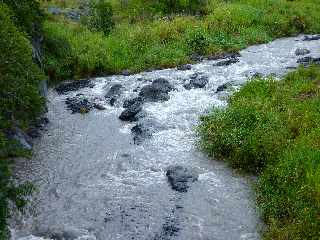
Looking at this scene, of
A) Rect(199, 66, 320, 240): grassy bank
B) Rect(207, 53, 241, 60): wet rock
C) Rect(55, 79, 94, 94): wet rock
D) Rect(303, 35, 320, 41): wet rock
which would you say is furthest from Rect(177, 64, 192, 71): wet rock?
Rect(303, 35, 320, 41): wet rock

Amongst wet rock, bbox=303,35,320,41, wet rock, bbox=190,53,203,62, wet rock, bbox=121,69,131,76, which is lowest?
wet rock, bbox=303,35,320,41

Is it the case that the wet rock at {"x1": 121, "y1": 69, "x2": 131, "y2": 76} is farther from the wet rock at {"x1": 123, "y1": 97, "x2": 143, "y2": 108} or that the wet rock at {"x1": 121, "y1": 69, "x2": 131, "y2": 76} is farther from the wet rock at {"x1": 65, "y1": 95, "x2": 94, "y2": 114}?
the wet rock at {"x1": 123, "y1": 97, "x2": 143, "y2": 108}

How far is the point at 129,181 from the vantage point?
1791 centimetres

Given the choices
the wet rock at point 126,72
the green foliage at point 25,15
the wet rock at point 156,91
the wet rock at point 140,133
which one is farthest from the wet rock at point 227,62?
the green foliage at point 25,15

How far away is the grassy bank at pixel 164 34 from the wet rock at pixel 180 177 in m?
12.6

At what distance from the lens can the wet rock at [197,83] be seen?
2648 centimetres

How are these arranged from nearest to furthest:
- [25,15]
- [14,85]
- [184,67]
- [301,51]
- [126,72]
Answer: [14,85] < [25,15] < [126,72] < [184,67] < [301,51]

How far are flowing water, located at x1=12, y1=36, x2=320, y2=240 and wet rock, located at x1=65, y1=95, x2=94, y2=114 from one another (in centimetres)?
33

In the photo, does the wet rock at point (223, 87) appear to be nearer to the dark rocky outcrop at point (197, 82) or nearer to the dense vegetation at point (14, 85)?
the dark rocky outcrop at point (197, 82)

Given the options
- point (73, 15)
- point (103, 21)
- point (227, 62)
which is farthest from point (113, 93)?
point (73, 15)

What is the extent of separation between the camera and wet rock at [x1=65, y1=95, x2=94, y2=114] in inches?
961

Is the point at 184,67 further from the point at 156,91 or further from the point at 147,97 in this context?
the point at 147,97

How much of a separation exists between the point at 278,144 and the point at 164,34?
17.1 meters

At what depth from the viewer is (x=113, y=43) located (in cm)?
3162
